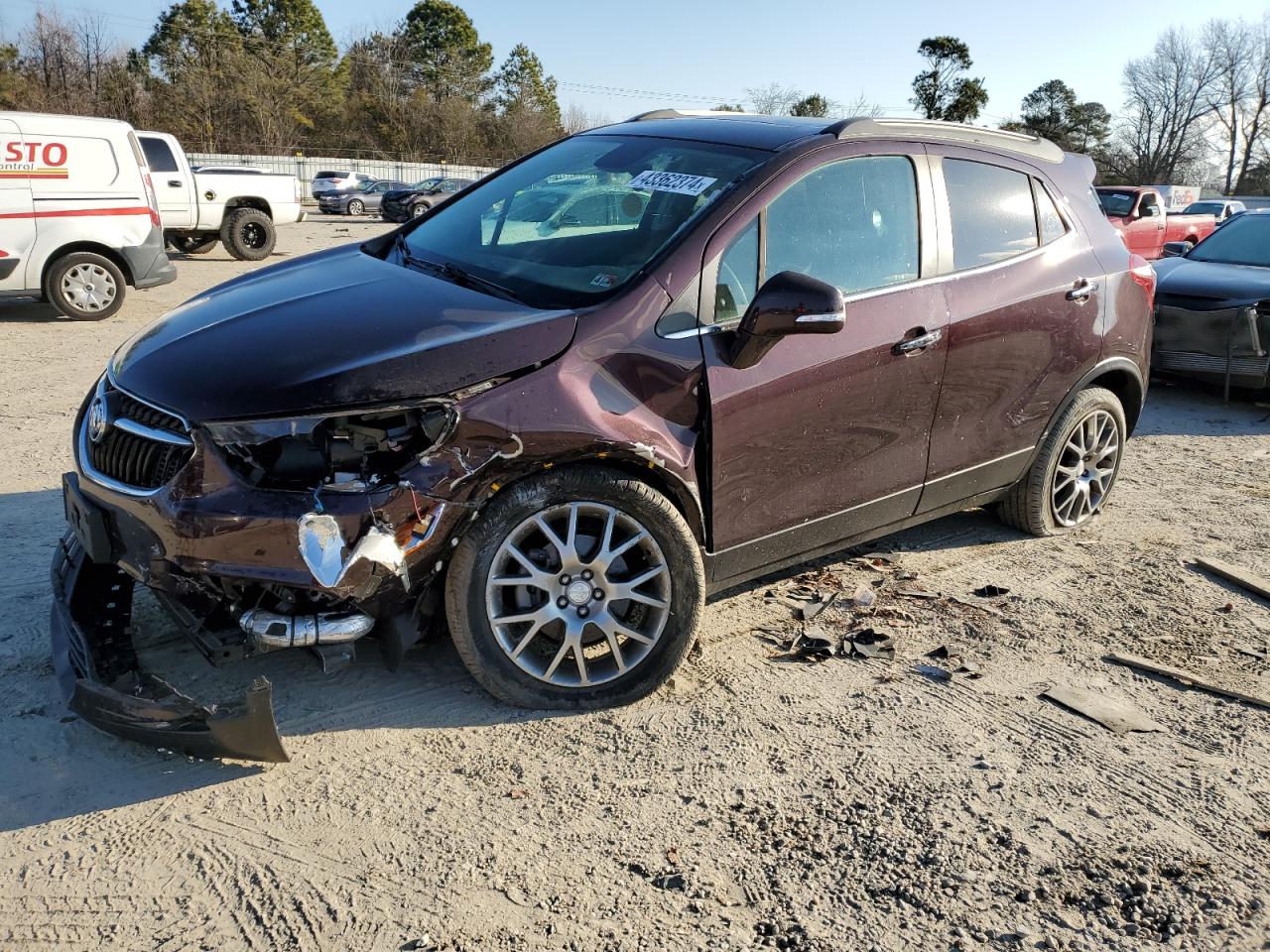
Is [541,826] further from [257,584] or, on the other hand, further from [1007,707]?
[1007,707]

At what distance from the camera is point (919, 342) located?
3.99 meters

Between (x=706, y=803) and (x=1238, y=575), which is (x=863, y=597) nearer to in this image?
(x=706, y=803)

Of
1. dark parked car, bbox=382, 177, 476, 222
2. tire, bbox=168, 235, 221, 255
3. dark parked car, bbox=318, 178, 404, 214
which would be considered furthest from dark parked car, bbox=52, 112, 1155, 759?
dark parked car, bbox=318, 178, 404, 214

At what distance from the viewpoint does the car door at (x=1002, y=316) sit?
4230 mm

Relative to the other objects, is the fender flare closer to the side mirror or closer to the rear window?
the side mirror

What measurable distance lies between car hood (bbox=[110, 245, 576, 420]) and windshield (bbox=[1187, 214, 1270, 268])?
8.23 metres

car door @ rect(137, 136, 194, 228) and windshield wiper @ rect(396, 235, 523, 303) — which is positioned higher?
car door @ rect(137, 136, 194, 228)

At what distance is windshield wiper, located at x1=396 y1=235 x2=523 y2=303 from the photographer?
11.7 feet

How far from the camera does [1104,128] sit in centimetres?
7600

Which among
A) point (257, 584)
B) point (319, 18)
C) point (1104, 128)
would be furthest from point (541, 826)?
point (1104, 128)

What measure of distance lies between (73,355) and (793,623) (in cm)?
761

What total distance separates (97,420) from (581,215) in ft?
6.07

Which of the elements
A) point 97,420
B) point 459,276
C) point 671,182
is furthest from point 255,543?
point 671,182

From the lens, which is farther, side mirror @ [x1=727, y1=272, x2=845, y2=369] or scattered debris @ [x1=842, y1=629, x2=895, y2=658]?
scattered debris @ [x1=842, y1=629, x2=895, y2=658]
